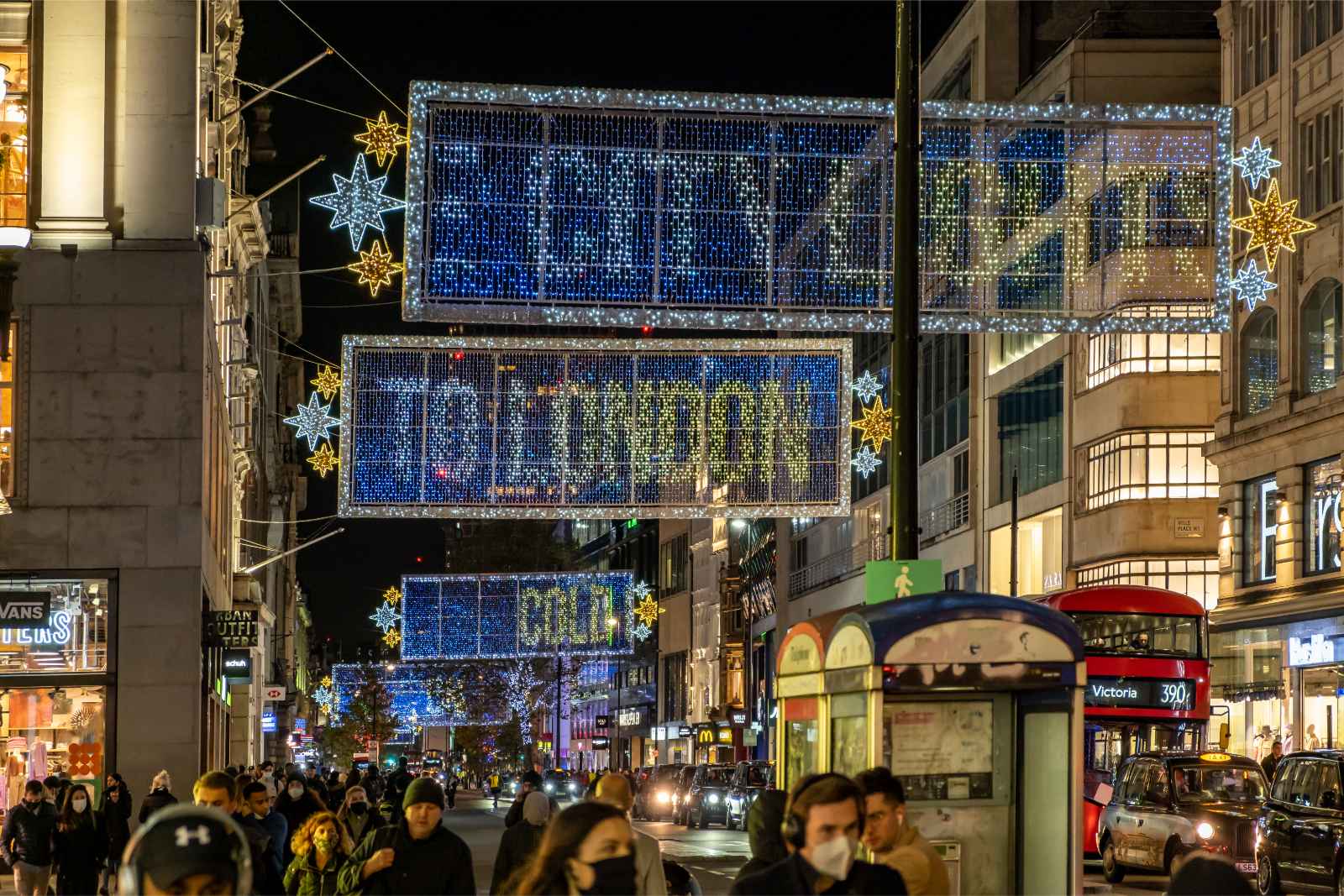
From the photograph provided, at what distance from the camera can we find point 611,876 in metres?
6.56

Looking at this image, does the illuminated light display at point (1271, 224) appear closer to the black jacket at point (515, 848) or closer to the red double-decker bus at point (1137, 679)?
the red double-decker bus at point (1137, 679)

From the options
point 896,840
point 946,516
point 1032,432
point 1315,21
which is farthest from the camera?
point 946,516

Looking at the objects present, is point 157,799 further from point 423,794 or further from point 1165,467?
point 1165,467

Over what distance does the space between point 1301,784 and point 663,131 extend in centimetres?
1365

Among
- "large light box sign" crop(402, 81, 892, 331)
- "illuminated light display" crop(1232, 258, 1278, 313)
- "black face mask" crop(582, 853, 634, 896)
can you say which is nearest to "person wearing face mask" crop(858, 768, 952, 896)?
"black face mask" crop(582, 853, 634, 896)

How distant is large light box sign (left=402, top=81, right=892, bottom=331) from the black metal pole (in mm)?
2261

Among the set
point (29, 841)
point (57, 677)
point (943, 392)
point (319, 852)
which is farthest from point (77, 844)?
point (943, 392)

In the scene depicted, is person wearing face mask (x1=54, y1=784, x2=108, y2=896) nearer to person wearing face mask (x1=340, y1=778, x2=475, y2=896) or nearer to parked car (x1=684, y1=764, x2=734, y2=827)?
person wearing face mask (x1=340, y1=778, x2=475, y2=896)

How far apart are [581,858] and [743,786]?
4771cm

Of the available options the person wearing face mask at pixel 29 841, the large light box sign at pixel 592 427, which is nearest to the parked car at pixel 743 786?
the large light box sign at pixel 592 427

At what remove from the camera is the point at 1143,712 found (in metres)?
35.4

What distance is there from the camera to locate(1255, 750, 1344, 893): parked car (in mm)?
25375

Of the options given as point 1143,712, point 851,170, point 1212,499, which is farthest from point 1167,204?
point 1212,499

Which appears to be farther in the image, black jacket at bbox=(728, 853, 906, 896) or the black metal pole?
the black metal pole
